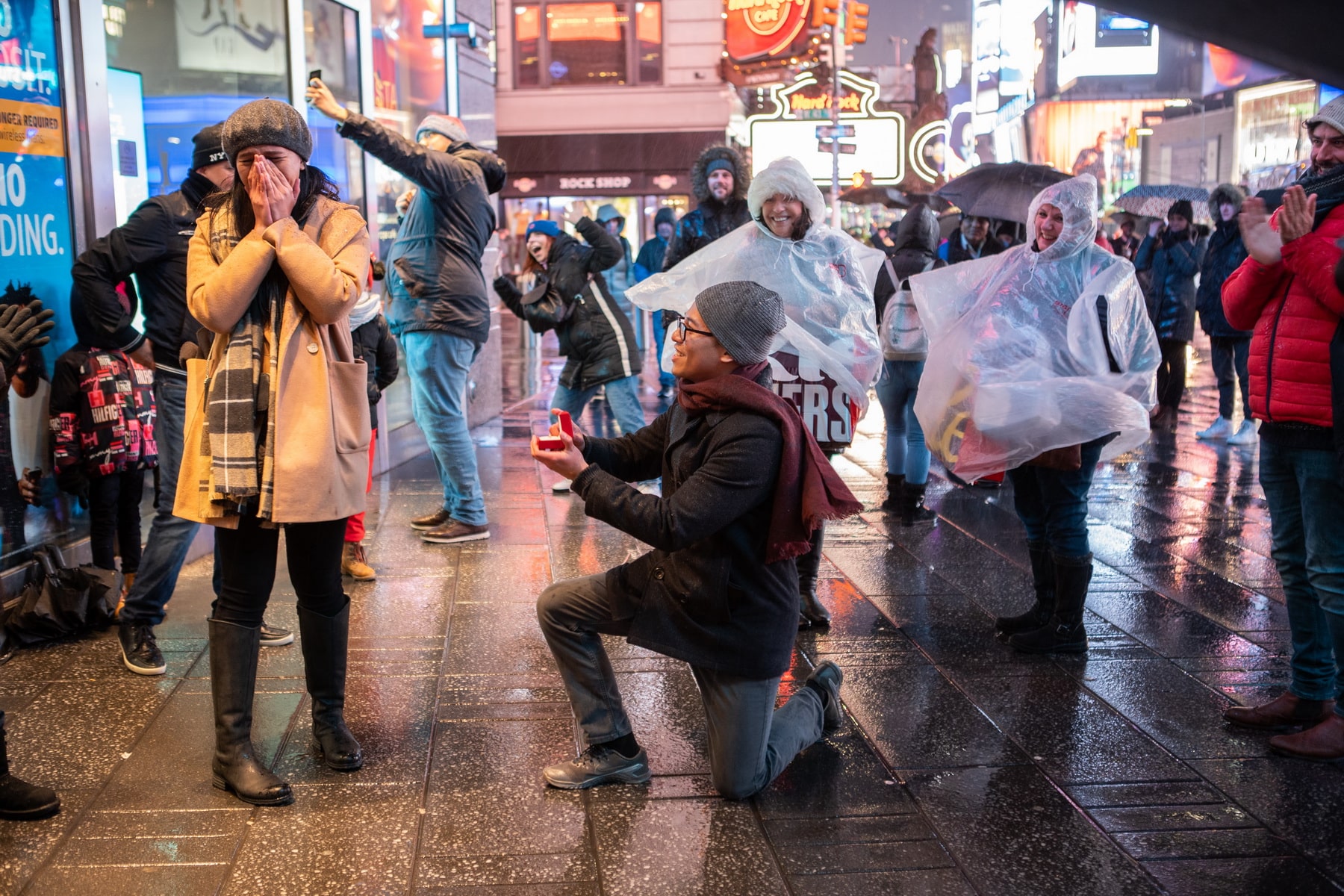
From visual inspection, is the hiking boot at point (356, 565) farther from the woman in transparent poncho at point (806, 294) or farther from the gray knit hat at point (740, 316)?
the gray knit hat at point (740, 316)

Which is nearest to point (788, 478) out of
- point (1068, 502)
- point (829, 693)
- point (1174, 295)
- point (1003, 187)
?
point (829, 693)

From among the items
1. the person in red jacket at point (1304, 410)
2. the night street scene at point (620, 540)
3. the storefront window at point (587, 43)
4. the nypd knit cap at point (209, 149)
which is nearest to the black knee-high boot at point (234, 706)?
the night street scene at point (620, 540)

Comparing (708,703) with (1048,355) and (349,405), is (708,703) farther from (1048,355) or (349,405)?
(1048,355)

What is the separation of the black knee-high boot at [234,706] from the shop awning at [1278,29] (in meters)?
3.53

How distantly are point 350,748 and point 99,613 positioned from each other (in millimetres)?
1816

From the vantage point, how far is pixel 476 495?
662 centimetres

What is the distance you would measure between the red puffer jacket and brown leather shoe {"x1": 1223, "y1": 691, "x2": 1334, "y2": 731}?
95 centimetres

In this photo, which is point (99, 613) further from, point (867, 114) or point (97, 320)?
point (867, 114)

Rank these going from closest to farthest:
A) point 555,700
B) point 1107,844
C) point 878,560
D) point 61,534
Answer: point 1107,844, point 555,700, point 61,534, point 878,560

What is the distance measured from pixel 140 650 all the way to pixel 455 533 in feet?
7.35

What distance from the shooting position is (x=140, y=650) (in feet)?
14.6

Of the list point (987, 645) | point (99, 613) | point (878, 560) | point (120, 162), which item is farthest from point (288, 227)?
point (120, 162)

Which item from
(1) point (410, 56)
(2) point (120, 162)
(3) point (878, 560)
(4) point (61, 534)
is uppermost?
(1) point (410, 56)

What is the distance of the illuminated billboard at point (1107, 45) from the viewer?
50219mm
